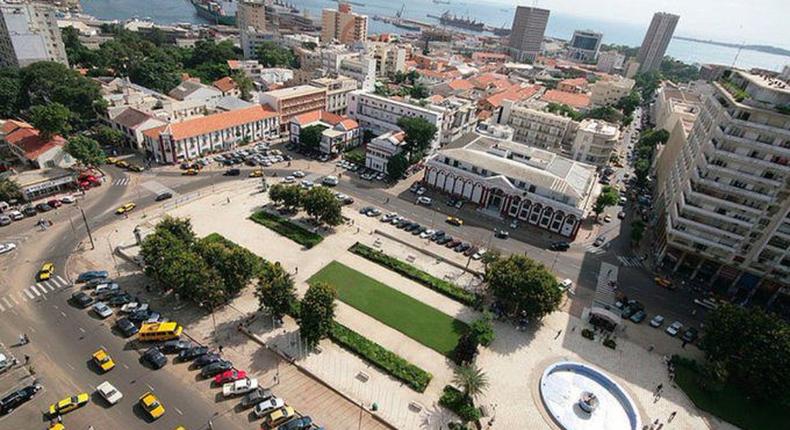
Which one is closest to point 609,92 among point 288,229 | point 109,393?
point 288,229

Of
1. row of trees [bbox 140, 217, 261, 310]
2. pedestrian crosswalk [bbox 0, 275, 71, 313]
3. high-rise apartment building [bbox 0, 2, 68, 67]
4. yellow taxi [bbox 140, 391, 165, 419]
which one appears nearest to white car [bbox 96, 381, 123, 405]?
yellow taxi [bbox 140, 391, 165, 419]

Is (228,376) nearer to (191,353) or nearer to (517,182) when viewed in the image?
(191,353)

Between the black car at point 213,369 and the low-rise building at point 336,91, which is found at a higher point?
the low-rise building at point 336,91

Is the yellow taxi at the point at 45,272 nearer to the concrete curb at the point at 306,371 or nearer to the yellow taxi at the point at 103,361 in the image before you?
the yellow taxi at the point at 103,361

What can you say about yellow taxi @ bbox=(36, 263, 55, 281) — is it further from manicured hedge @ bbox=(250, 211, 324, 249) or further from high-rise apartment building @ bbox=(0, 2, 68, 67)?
high-rise apartment building @ bbox=(0, 2, 68, 67)

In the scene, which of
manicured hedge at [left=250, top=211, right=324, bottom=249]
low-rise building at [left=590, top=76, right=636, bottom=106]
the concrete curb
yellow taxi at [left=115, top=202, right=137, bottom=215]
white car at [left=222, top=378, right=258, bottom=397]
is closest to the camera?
the concrete curb

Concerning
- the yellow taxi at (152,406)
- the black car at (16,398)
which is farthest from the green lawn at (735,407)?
the black car at (16,398)
